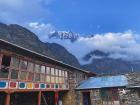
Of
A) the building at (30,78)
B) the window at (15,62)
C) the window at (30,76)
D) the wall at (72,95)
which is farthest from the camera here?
the wall at (72,95)

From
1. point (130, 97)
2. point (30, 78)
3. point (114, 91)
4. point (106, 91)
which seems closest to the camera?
point (30, 78)

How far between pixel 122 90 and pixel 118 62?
154m

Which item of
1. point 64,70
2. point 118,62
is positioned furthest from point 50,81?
point 118,62

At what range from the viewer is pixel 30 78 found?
14.6m

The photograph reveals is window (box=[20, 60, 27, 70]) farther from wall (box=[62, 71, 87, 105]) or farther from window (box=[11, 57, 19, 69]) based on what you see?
wall (box=[62, 71, 87, 105])

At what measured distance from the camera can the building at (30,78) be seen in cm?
1233

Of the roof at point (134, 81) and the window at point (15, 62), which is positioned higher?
the window at point (15, 62)

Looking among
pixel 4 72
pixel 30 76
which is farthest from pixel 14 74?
pixel 30 76

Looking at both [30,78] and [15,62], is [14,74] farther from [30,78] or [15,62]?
[30,78]

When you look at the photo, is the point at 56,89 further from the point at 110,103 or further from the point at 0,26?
the point at 0,26

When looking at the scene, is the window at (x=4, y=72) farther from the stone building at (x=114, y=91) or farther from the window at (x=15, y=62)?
the stone building at (x=114, y=91)

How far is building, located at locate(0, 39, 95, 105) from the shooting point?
12.3 meters

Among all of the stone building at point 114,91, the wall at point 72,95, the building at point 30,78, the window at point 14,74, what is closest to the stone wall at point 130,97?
the stone building at point 114,91

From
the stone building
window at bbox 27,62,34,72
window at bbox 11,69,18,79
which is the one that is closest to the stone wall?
the stone building
